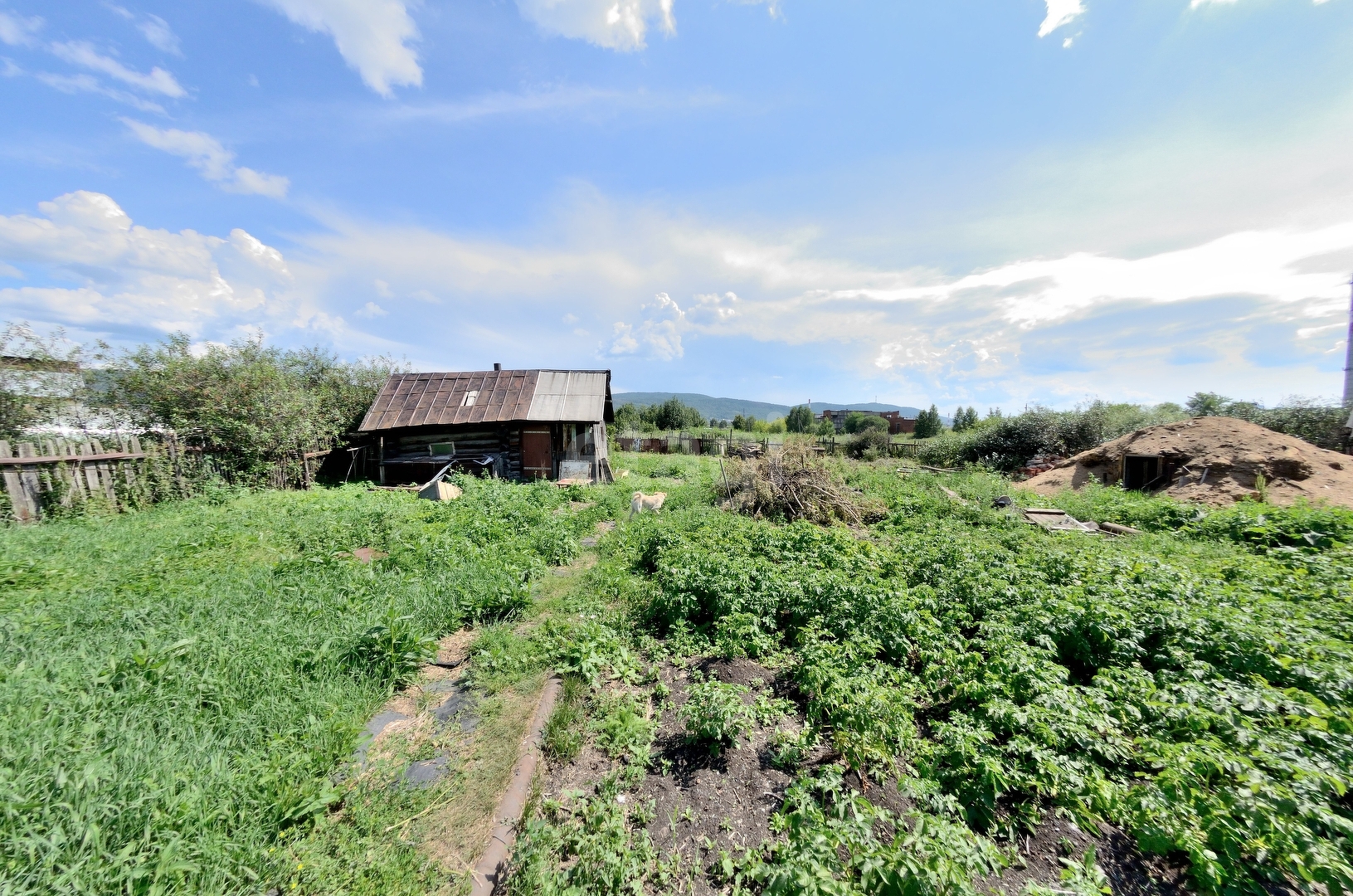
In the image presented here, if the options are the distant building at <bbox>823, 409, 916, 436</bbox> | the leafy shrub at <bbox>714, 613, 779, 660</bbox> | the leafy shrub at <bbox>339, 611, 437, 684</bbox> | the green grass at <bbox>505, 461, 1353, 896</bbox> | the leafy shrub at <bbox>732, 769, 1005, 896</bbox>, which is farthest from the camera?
the distant building at <bbox>823, 409, 916, 436</bbox>

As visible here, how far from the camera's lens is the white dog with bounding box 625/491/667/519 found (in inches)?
416

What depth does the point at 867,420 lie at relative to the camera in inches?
1583

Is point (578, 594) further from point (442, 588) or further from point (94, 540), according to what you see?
point (94, 540)

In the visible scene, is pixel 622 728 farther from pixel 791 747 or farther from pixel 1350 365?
pixel 1350 365

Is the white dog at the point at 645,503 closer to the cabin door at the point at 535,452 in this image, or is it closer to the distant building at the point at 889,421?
the cabin door at the point at 535,452

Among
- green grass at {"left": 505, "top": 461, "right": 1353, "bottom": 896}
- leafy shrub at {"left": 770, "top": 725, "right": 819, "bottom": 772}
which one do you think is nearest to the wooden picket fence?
green grass at {"left": 505, "top": 461, "right": 1353, "bottom": 896}

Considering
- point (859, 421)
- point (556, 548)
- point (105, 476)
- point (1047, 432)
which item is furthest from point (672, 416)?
point (105, 476)

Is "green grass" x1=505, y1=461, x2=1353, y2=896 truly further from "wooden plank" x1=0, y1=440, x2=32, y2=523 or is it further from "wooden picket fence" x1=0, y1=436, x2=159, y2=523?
"wooden picket fence" x1=0, y1=436, x2=159, y2=523

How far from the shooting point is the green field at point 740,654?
6.92 ft

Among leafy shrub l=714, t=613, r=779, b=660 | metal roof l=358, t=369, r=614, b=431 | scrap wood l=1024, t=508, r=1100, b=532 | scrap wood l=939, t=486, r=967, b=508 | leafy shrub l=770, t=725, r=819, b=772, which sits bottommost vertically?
leafy shrub l=770, t=725, r=819, b=772

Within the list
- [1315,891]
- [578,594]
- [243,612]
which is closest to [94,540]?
[243,612]

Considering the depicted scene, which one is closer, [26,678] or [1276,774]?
[1276,774]

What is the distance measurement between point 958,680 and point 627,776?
8.14ft

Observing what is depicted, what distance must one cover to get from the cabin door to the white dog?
5735mm
